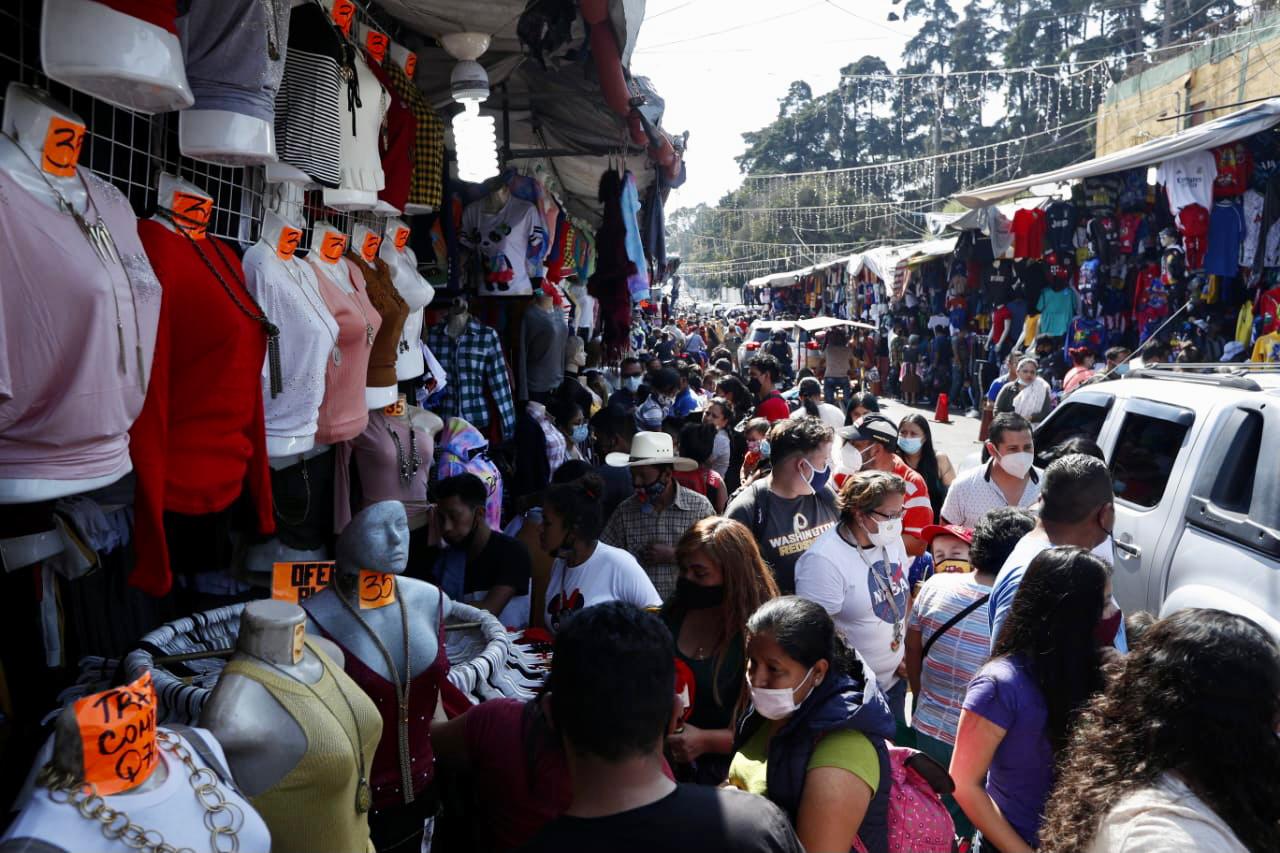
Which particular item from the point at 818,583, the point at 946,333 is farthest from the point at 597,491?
the point at 946,333

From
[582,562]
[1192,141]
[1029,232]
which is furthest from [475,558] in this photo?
[1029,232]

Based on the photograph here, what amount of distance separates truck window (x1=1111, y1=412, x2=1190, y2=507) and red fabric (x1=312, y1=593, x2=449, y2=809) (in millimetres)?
3939

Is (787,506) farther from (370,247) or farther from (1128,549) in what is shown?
(370,247)

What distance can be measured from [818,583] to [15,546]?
276cm

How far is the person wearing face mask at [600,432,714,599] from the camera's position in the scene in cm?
496

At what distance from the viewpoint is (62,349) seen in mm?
2127

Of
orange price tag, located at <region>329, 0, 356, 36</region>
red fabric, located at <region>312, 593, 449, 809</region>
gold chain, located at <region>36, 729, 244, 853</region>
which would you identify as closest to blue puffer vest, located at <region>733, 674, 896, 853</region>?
red fabric, located at <region>312, 593, 449, 809</region>

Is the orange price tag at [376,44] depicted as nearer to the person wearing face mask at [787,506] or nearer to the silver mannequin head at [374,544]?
the silver mannequin head at [374,544]

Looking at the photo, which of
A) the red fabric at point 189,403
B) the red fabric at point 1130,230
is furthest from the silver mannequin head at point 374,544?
the red fabric at point 1130,230

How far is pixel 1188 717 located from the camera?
2125 millimetres

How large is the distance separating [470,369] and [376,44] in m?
2.39

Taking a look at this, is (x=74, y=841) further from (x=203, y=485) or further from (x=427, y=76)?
(x=427, y=76)

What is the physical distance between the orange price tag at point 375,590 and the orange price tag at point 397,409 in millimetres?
1842

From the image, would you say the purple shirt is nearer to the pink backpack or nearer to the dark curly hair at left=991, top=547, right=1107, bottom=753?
the dark curly hair at left=991, top=547, right=1107, bottom=753
